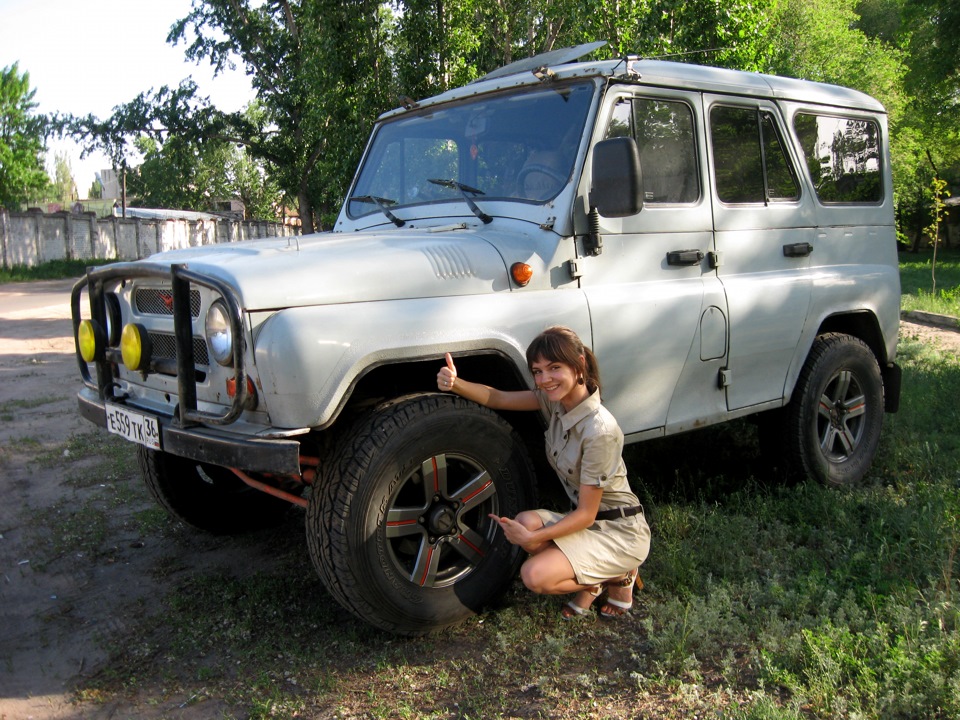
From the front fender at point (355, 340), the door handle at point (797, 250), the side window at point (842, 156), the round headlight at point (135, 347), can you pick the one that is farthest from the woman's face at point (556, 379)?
the side window at point (842, 156)

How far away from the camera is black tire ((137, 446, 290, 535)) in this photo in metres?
4.36

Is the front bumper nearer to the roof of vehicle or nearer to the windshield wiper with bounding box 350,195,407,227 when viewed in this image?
the windshield wiper with bounding box 350,195,407,227

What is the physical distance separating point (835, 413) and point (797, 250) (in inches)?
40.9

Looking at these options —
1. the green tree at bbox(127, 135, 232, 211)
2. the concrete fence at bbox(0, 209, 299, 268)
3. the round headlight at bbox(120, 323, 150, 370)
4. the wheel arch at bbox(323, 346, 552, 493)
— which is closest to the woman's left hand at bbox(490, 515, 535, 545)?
the wheel arch at bbox(323, 346, 552, 493)

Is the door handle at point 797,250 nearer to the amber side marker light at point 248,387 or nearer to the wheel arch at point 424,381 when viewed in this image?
the wheel arch at point 424,381

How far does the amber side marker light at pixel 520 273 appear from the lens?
3.54 metres

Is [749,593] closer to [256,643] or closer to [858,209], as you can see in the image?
[256,643]

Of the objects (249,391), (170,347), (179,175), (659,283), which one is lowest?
(249,391)

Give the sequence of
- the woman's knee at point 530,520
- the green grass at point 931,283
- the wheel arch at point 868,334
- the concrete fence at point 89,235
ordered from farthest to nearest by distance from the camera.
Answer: the concrete fence at point 89,235
the green grass at point 931,283
the wheel arch at point 868,334
the woman's knee at point 530,520

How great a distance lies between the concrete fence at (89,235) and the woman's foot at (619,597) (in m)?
21.8

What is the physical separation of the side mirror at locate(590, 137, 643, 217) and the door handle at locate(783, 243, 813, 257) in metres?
1.36

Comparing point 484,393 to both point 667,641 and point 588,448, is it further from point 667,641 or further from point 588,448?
point 667,641

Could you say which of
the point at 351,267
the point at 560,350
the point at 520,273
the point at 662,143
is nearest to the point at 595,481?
the point at 560,350

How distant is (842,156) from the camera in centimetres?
504
